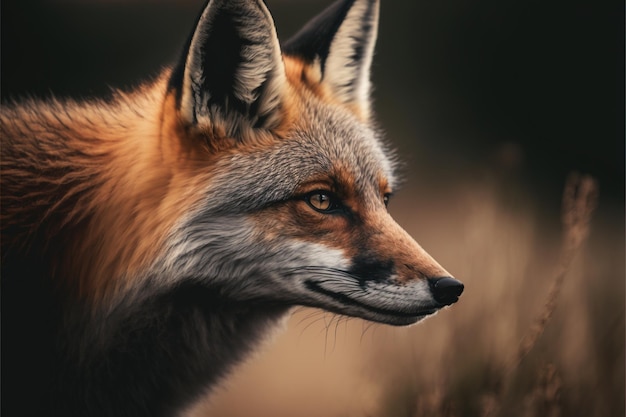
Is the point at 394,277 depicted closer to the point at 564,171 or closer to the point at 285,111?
the point at 285,111

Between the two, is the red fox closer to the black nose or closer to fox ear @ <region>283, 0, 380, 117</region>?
the black nose

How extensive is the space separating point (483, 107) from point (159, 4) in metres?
4.11

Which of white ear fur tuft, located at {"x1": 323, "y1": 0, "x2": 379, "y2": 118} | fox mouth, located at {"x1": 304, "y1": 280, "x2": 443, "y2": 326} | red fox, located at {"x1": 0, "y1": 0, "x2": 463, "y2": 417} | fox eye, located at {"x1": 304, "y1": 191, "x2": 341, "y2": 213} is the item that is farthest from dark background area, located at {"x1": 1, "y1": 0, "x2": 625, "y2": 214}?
fox mouth, located at {"x1": 304, "y1": 280, "x2": 443, "y2": 326}

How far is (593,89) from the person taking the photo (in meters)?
7.53

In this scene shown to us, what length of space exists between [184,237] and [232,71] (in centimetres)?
70

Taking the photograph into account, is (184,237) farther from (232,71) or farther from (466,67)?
(466,67)

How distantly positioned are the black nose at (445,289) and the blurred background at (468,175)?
54 centimetres

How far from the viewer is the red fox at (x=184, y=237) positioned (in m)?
2.50

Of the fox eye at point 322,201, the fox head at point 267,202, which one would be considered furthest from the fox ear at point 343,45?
the fox eye at point 322,201

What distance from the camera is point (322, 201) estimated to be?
8.55ft

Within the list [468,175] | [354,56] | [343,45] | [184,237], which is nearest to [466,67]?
[468,175]

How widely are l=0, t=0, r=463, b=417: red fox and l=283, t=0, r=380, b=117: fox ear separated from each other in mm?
479

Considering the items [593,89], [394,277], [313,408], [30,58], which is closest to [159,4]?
[30,58]

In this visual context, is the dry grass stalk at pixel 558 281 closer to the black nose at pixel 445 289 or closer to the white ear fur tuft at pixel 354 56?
the black nose at pixel 445 289
